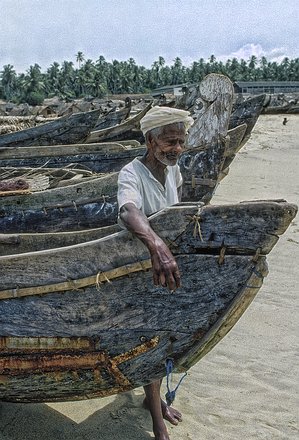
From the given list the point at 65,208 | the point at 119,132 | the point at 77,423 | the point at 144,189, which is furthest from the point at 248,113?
the point at 77,423

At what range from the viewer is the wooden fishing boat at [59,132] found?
8.34 meters

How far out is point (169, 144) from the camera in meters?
2.53

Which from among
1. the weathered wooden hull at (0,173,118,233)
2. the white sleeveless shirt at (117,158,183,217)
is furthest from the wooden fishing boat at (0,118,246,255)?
the weathered wooden hull at (0,173,118,233)

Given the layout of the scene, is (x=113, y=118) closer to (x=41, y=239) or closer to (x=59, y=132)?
(x=59, y=132)

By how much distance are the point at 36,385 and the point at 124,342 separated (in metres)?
0.58

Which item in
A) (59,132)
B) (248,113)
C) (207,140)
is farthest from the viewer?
(59,132)

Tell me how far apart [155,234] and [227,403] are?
1833mm

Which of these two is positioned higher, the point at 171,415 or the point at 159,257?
the point at 159,257

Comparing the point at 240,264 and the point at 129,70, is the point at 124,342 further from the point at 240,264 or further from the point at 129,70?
the point at 129,70

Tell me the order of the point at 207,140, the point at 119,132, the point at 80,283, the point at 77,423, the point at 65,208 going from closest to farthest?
the point at 80,283
the point at 77,423
the point at 65,208
the point at 207,140
the point at 119,132

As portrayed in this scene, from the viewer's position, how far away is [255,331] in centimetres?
457

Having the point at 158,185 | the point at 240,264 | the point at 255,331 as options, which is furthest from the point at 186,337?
the point at 255,331

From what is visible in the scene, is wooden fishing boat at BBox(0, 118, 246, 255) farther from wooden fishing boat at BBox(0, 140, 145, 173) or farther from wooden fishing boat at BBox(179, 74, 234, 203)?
wooden fishing boat at BBox(0, 140, 145, 173)

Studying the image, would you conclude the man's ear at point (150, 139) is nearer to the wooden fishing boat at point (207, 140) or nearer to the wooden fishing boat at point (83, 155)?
the wooden fishing boat at point (207, 140)
